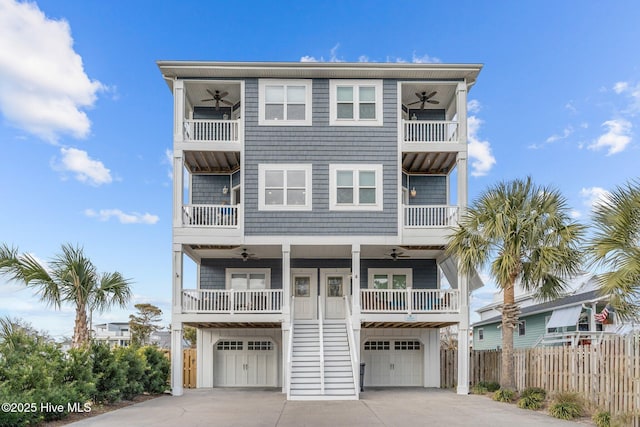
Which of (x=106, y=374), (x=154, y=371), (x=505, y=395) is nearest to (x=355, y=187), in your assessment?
(x=505, y=395)

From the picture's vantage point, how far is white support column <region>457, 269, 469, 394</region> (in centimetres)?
1883

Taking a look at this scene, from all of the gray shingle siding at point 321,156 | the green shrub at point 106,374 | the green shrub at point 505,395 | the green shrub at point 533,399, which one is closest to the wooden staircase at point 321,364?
the gray shingle siding at point 321,156

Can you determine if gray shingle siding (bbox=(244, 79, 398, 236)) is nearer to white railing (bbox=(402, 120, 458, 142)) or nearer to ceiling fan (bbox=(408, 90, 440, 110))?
white railing (bbox=(402, 120, 458, 142))

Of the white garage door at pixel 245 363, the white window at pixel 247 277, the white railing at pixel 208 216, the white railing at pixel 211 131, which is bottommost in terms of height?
the white garage door at pixel 245 363

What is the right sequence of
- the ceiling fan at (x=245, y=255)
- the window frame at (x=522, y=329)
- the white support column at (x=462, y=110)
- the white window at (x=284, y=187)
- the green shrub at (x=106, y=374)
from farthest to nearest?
the window frame at (x=522, y=329) < the ceiling fan at (x=245, y=255) < the white support column at (x=462, y=110) < the white window at (x=284, y=187) < the green shrub at (x=106, y=374)

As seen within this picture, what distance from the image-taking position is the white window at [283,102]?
2025 cm

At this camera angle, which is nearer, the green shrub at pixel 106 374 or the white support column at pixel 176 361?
the green shrub at pixel 106 374

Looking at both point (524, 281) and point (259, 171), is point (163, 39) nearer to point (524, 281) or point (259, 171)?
point (259, 171)

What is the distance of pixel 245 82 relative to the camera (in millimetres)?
20250

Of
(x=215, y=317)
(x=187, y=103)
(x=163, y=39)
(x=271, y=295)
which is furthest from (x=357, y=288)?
(x=163, y=39)

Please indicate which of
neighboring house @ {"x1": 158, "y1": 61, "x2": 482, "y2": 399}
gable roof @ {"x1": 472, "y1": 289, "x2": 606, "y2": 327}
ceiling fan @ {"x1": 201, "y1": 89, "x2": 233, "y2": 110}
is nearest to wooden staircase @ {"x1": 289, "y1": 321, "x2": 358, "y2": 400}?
neighboring house @ {"x1": 158, "y1": 61, "x2": 482, "y2": 399}

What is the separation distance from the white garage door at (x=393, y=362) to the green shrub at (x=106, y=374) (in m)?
10.1

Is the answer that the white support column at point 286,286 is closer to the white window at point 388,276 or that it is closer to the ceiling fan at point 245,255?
the ceiling fan at point 245,255

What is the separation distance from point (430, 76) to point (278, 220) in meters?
7.26
